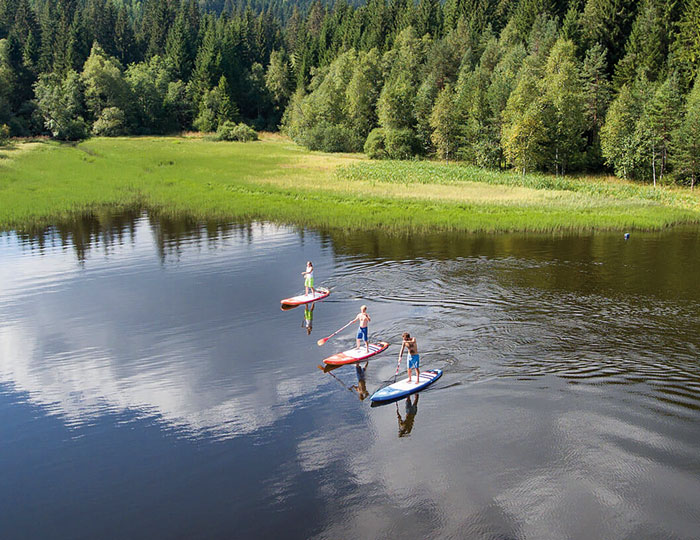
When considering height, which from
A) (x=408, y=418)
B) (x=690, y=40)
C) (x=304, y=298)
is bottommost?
(x=408, y=418)

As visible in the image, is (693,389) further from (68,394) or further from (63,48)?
(63,48)

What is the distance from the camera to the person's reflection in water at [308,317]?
27.3 metres

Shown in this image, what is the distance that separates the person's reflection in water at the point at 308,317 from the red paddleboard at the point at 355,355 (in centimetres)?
346

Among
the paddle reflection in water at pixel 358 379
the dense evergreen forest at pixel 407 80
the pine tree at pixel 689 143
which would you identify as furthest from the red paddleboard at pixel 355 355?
the dense evergreen forest at pixel 407 80

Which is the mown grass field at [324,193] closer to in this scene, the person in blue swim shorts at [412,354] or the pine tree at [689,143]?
the pine tree at [689,143]

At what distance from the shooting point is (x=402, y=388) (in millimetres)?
20375

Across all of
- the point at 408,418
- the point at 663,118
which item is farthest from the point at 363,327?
the point at 663,118

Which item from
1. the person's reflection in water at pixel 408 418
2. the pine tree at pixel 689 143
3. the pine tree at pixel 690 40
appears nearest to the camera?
the person's reflection in water at pixel 408 418

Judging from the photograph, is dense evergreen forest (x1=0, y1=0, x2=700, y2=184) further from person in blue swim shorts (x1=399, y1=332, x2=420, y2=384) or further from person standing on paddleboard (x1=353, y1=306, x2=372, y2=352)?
person in blue swim shorts (x1=399, y1=332, x2=420, y2=384)

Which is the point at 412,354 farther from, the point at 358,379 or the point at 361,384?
the point at 358,379

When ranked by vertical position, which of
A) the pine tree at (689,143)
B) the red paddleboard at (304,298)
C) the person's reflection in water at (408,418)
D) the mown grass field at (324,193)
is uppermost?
the pine tree at (689,143)

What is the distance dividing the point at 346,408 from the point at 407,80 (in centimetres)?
10268

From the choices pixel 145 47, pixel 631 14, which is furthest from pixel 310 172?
pixel 145 47

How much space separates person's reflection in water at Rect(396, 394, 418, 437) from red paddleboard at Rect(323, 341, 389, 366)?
3.40m
